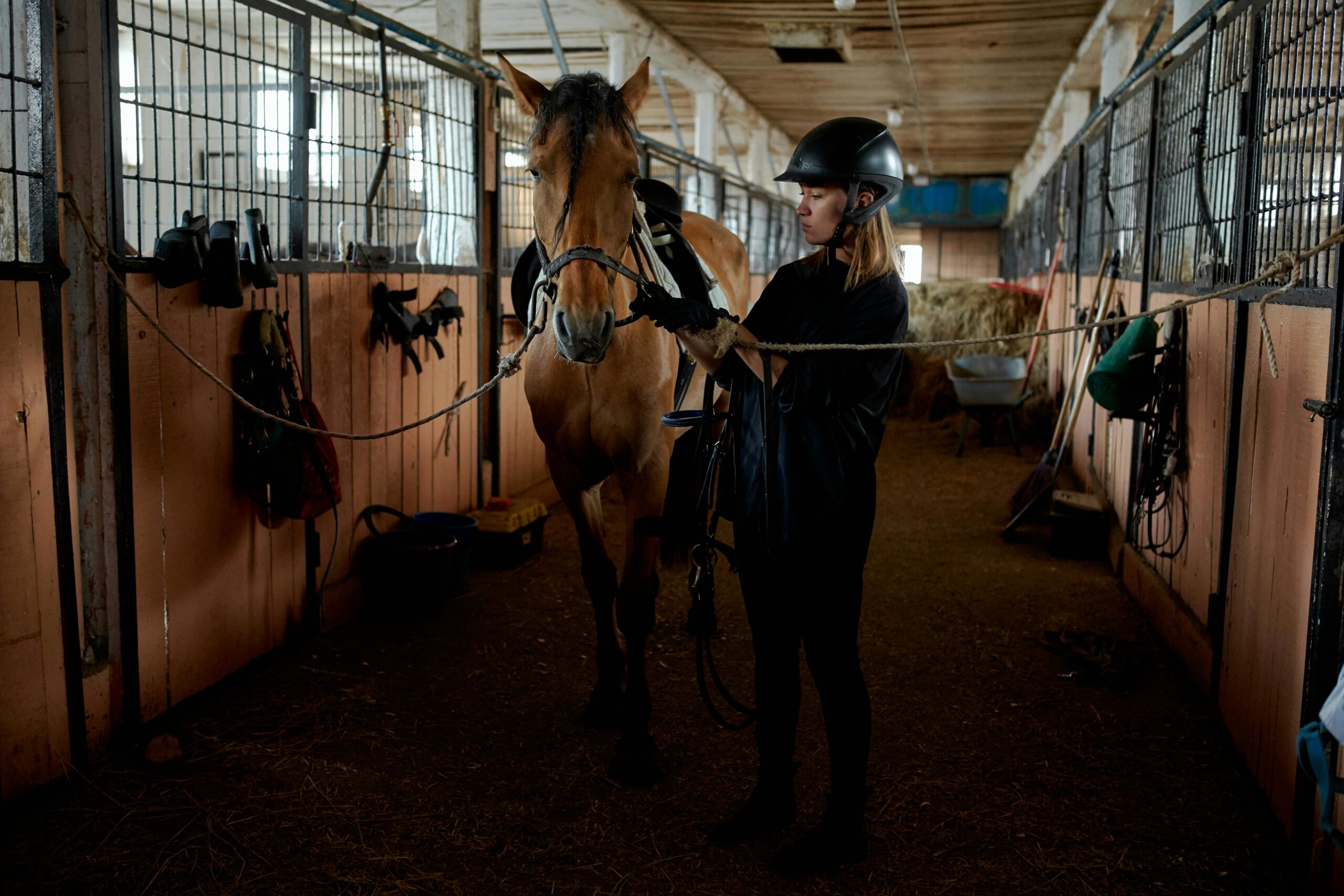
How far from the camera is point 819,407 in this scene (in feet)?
6.49

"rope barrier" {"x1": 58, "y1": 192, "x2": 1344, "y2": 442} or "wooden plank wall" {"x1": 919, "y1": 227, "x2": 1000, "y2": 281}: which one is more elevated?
"wooden plank wall" {"x1": 919, "y1": 227, "x2": 1000, "y2": 281}

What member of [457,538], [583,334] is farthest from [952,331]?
[583,334]

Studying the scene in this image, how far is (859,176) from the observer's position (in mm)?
2016

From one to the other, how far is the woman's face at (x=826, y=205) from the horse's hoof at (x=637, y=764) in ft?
4.81

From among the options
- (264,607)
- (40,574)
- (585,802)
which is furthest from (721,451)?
(264,607)

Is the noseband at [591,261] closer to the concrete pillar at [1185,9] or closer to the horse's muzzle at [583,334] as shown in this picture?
the horse's muzzle at [583,334]

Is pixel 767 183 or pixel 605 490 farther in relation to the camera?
pixel 767 183

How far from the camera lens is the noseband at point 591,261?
7.36 feet

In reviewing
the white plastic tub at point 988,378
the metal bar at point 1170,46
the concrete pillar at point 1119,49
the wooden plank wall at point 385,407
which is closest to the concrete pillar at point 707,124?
the white plastic tub at point 988,378

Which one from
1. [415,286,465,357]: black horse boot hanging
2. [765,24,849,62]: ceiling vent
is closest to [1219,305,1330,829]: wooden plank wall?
[415,286,465,357]: black horse boot hanging

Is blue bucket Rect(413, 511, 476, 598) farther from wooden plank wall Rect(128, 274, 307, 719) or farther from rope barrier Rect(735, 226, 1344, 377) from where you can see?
rope barrier Rect(735, 226, 1344, 377)

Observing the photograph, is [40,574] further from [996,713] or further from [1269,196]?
[1269,196]

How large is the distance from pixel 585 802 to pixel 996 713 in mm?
1373

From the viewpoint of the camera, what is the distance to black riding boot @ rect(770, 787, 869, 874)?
7.18 ft
